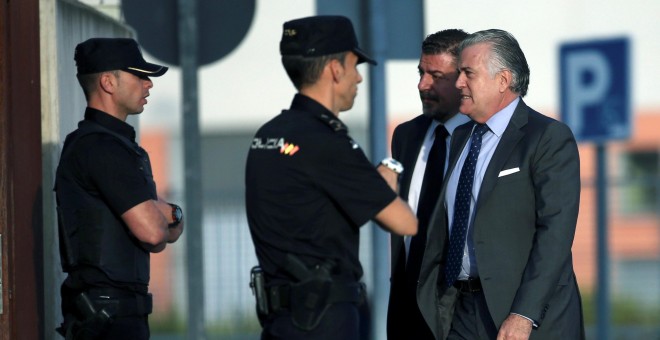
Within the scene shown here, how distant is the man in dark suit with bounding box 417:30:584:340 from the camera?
4902 millimetres

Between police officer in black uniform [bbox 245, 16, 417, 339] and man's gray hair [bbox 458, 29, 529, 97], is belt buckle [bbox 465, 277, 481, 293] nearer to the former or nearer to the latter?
police officer in black uniform [bbox 245, 16, 417, 339]

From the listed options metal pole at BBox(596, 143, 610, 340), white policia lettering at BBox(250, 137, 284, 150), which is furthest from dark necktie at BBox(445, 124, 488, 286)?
metal pole at BBox(596, 143, 610, 340)

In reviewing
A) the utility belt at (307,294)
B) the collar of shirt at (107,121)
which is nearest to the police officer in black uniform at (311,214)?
the utility belt at (307,294)

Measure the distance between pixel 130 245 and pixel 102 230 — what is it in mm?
131

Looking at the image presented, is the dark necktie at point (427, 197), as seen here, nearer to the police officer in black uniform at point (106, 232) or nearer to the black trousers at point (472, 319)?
the black trousers at point (472, 319)

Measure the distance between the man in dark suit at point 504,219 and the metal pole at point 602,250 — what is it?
353 centimetres

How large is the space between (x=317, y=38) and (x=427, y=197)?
124 centimetres

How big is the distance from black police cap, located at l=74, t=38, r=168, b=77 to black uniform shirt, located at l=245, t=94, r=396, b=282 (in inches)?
39.4

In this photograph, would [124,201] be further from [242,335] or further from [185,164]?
[242,335]

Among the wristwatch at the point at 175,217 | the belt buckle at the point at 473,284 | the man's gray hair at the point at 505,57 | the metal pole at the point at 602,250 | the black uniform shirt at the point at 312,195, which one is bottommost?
the metal pole at the point at 602,250

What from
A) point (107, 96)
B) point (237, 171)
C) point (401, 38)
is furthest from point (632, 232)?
point (107, 96)

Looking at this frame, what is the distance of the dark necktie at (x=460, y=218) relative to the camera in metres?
5.11

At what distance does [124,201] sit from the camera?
5109mm

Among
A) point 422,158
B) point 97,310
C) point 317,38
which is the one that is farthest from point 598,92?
point 97,310
